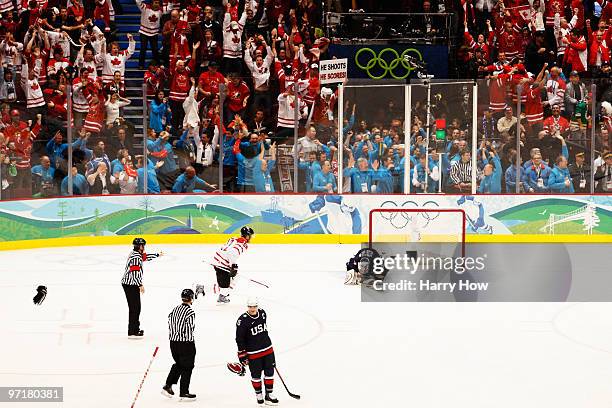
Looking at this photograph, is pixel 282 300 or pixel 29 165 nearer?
pixel 282 300

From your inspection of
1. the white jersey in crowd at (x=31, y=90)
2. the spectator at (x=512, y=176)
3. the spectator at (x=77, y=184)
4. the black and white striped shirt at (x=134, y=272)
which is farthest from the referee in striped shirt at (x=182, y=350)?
the spectator at (x=512, y=176)

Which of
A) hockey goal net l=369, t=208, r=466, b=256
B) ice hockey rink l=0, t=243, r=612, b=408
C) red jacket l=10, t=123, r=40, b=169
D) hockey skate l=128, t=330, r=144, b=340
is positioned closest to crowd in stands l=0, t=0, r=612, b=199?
red jacket l=10, t=123, r=40, b=169

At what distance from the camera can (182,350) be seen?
9664 mm

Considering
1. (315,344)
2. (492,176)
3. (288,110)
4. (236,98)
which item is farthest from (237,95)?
(315,344)

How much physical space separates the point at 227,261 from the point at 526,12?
496 inches

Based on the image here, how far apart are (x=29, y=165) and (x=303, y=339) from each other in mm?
8757

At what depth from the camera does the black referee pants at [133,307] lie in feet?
40.1

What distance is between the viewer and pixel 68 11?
22375 mm

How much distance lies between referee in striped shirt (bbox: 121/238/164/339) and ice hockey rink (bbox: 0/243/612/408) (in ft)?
0.66

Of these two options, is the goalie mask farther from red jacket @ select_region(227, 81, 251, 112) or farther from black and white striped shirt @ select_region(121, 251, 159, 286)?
red jacket @ select_region(227, 81, 251, 112)

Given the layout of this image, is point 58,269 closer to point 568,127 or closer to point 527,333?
point 527,333

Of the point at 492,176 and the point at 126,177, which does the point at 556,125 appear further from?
the point at 126,177

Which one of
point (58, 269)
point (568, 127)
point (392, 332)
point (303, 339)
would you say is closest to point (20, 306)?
point (58, 269)

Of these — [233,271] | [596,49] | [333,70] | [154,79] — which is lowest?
[233,271]
